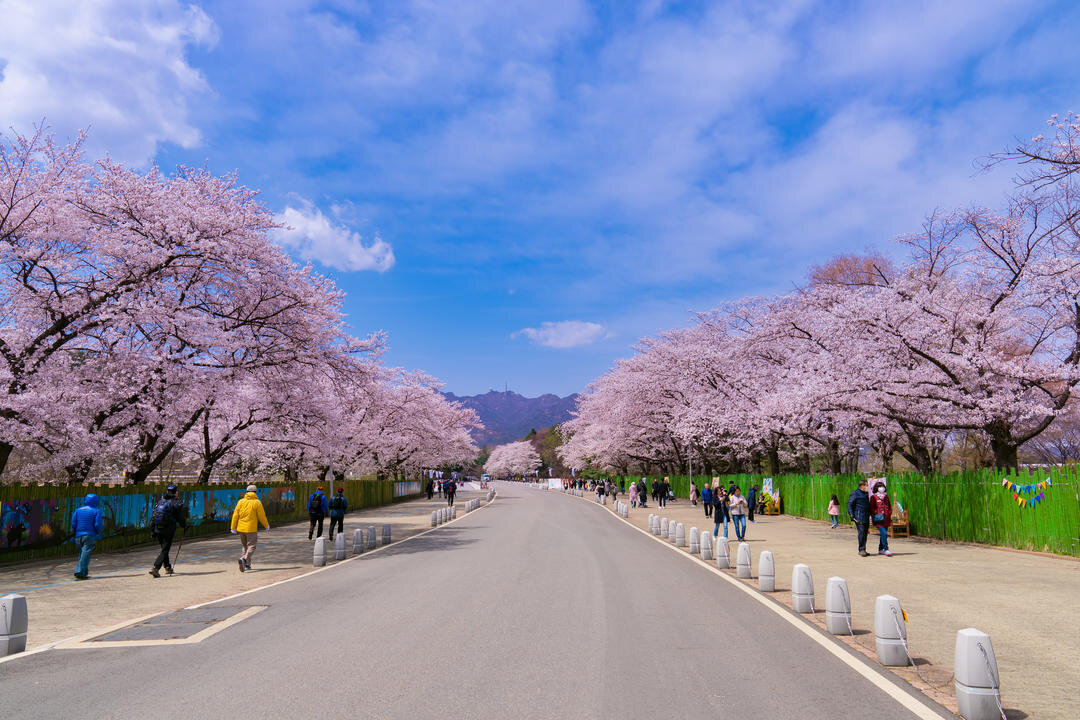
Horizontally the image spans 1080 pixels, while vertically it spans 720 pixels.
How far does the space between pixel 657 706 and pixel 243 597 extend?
8.26 metres

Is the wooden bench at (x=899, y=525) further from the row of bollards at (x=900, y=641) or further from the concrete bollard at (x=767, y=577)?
the concrete bollard at (x=767, y=577)

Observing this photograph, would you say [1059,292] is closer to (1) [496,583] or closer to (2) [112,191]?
(1) [496,583]

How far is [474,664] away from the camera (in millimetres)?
6281

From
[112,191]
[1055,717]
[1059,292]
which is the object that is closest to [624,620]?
[1055,717]

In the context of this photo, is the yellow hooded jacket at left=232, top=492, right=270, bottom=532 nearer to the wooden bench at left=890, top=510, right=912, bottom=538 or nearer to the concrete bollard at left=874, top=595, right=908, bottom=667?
the concrete bollard at left=874, top=595, right=908, bottom=667

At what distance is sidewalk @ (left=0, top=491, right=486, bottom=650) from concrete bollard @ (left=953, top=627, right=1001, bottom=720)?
9332mm

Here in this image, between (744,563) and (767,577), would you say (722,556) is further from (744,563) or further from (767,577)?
(767,577)

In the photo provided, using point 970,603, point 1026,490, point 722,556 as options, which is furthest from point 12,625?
A: point 1026,490

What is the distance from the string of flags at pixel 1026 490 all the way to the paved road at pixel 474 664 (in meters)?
9.67

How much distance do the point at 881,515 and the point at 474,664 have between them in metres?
13.5

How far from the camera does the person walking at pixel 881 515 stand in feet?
53.0

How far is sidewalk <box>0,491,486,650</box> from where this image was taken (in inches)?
378

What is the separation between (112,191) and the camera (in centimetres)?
1792

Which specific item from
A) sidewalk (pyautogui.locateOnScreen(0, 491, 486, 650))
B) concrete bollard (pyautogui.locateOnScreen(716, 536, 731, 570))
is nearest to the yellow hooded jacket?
sidewalk (pyautogui.locateOnScreen(0, 491, 486, 650))
